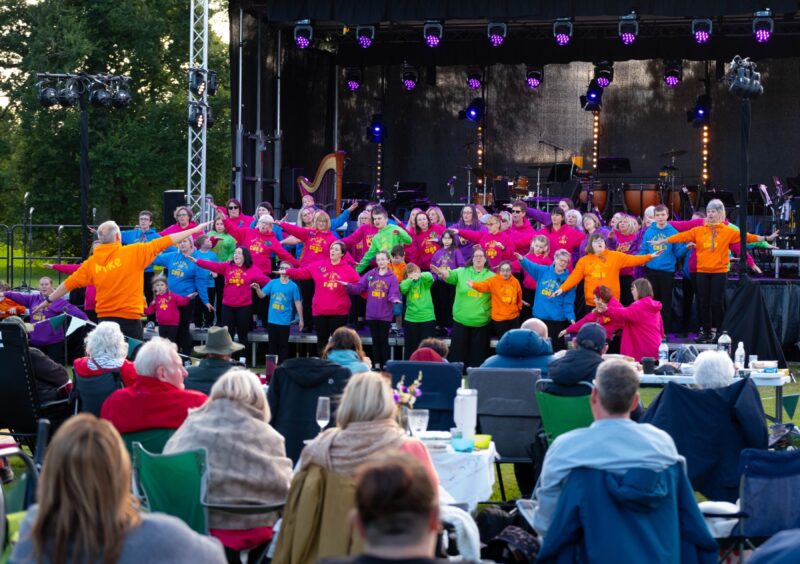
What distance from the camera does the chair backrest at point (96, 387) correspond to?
7992mm

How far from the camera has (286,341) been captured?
14883mm

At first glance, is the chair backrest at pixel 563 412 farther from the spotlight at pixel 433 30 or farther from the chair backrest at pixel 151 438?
the spotlight at pixel 433 30

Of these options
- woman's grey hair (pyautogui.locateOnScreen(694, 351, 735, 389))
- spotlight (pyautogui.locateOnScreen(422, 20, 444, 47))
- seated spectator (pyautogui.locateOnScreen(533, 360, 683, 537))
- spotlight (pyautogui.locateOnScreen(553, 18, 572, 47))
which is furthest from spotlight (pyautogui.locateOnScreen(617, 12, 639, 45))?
seated spectator (pyautogui.locateOnScreen(533, 360, 683, 537))

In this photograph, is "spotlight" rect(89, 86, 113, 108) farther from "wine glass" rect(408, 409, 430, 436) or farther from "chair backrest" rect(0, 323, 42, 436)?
A: "wine glass" rect(408, 409, 430, 436)

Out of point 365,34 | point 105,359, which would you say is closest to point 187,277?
point 365,34

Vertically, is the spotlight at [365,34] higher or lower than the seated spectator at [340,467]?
higher

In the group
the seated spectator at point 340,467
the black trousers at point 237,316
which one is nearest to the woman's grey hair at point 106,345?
the seated spectator at point 340,467

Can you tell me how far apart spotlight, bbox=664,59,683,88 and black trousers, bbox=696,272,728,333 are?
26.5 ft

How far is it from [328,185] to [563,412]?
12.3m

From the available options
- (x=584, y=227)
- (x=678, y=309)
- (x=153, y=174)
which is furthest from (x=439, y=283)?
(x=153, y=174)

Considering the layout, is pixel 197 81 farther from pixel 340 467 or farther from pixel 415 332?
pixel 340 467

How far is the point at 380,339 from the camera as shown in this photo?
1460 cm

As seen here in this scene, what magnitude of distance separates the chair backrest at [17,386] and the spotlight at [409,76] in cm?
1471

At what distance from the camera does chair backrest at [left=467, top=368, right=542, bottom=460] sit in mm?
8117
